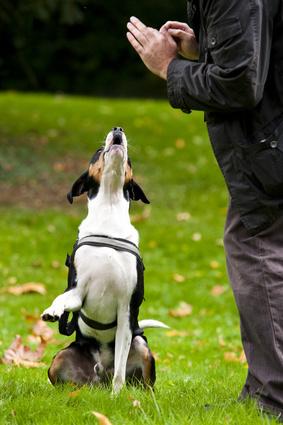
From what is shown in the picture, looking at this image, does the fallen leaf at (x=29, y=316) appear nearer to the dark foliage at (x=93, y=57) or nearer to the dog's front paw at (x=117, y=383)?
the dog's front paw at (x=117, y=383)

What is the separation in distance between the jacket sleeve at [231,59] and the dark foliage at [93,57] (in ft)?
100

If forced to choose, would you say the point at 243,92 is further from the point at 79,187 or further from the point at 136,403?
the point at 136,403

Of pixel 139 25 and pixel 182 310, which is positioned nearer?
pixel 139 25

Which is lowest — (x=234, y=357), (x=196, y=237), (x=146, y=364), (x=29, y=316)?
(x=146, y=364)

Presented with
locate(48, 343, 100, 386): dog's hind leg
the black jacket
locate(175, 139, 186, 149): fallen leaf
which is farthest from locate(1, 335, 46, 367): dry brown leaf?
locate(175, 139, 186, 149): fallen leaf

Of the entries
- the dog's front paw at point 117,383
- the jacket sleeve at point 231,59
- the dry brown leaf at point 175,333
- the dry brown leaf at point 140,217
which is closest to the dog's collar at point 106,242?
the dog's front paw at point 117,383

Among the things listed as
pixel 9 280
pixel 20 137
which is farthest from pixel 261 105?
pixel 20 137

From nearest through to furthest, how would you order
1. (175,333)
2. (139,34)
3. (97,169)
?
1. (139,34)
2. (97,169)
3. (175,333)

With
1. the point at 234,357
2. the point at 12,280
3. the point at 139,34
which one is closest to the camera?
the point at 139,34

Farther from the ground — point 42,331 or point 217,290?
point 217,290

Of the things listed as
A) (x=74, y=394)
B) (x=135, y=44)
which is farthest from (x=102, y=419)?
(x=135, y=44)

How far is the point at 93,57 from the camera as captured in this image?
37.7m

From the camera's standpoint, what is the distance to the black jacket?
12.7ft

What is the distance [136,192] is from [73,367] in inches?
41.1
